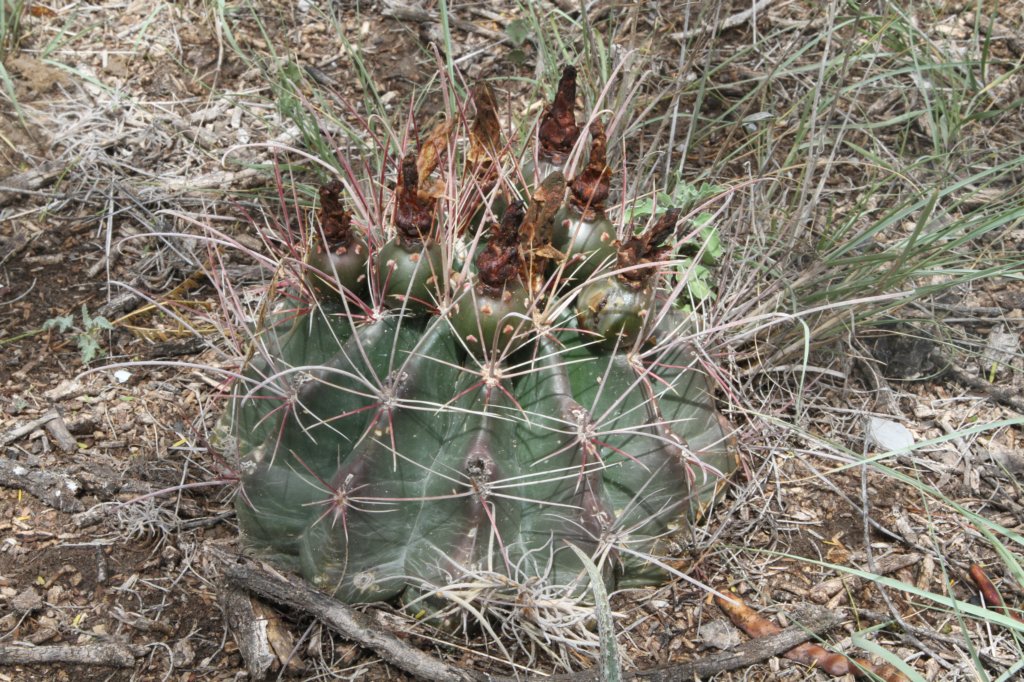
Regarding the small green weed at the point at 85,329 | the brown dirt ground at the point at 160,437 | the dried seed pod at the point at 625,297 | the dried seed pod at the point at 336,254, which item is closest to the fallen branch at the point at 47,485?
the brown dirt ground at the point at 160,437

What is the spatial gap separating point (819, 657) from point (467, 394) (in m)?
1.00

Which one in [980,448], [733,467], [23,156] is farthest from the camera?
[23,156]

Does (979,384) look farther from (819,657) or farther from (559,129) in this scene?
(559,129)

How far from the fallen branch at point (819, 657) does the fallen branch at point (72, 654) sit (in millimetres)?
1295

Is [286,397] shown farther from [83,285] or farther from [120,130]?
[120,130]

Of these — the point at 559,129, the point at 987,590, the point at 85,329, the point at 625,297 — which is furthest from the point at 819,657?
the point at 85,329

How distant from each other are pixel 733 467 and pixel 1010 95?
2.02 meters

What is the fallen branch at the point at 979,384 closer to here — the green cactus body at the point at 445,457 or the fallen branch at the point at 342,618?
the green cactus body at the point at 445,457

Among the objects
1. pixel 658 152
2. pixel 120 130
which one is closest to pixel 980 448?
pixel 658 152

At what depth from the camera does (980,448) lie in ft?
8.72

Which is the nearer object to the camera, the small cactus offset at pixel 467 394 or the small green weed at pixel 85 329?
the small cactus offset at pixel 467 394

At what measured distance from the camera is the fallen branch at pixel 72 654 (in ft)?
6.33

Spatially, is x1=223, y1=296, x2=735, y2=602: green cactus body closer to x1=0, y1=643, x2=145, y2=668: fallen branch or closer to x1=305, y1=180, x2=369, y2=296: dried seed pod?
x1=305, y1=180, x2=369, y2=296: dried seed pod

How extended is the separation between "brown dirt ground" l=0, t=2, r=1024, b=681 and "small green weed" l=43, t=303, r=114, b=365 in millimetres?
35
